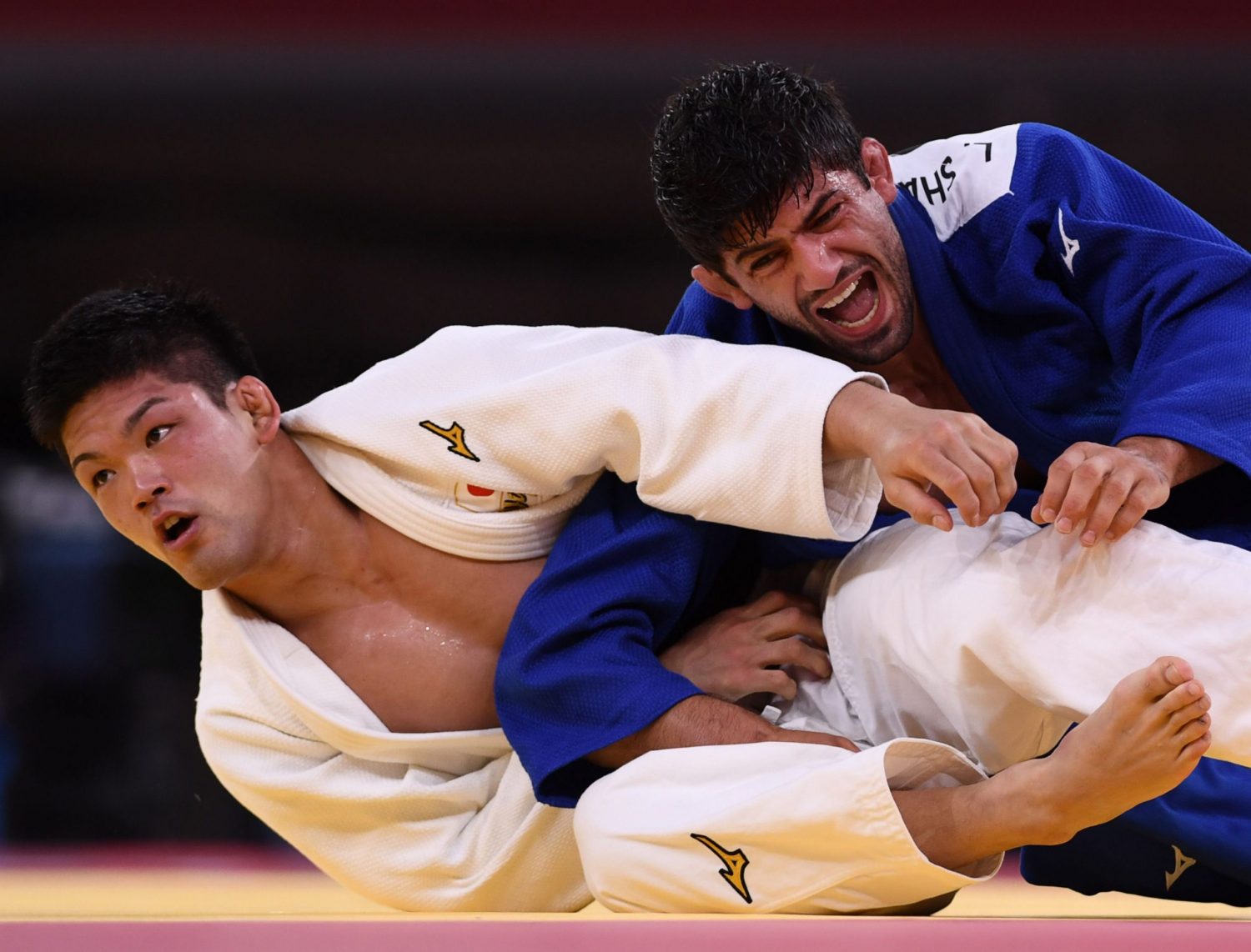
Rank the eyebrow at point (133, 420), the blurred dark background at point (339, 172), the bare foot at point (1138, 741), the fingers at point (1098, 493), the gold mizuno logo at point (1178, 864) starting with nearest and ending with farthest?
the bare foot at point (1138, 741) → the fingers at point (1098, 493) → the gold mizuno logo at point (1178, 864) → the eyebrow at point (133, 420) → the blurred dark background at point (339, 172)

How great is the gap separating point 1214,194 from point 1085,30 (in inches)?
27.5

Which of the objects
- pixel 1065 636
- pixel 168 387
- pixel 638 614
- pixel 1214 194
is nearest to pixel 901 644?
pixel 1065 636

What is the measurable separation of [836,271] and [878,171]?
0.86 ft

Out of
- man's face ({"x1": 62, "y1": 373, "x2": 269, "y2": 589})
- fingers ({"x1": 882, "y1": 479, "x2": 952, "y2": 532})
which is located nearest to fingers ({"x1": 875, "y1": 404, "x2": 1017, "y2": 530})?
fingers ({"x1": 882, "y1": 479, "x2": 952, "y2": 532})

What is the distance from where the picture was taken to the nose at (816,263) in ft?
6.19

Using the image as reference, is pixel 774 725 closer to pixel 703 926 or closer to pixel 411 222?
pixel 703 926

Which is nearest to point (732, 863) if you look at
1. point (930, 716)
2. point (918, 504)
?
point (930, 716)

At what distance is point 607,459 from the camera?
74.4 inches

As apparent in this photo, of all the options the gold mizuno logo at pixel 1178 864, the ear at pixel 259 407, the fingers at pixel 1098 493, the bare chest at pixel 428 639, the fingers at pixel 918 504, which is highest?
the fingers at pixel 1098 493

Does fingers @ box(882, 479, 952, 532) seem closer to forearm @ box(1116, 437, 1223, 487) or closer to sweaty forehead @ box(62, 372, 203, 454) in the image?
forearm @ box(1116, 437, 1223, 487)

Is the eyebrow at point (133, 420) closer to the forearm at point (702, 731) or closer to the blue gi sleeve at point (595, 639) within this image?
the blue gi sleeve at point (595, 639)

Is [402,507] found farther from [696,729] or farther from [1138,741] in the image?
[1138,741]

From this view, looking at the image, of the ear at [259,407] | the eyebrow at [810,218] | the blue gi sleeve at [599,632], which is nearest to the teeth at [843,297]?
the eyebrow at [810,218]

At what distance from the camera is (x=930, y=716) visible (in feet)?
5.63
